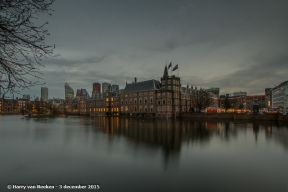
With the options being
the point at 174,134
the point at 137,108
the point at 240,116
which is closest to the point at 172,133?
the point at 174,134

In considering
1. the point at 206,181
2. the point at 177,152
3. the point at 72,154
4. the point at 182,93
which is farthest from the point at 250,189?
the point at 182,93

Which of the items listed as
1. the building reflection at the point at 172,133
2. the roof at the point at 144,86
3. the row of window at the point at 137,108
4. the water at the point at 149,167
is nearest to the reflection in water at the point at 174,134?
the building reflection at the point at 172,133

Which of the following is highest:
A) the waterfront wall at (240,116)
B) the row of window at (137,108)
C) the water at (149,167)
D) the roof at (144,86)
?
the roof at (144,86)

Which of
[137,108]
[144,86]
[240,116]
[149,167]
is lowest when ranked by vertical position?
[240,116]

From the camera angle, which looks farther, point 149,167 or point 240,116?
point 240,116

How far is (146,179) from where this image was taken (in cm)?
1194

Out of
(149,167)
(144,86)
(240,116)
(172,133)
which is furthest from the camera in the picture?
(144,86)

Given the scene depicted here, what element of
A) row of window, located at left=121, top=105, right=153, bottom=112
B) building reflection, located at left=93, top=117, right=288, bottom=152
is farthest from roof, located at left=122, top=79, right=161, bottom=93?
building reflection, located at left=93, top=117, right=288, bottom=152

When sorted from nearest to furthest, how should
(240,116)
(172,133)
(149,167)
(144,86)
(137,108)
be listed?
(149,167) → (172,133) → (240,116) → (144,86) → (137,108)

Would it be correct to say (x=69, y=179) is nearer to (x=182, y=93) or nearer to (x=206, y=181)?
(x=206, y=181)

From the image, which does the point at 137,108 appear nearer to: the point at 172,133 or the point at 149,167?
the point at 172,133

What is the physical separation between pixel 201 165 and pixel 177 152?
155 inches

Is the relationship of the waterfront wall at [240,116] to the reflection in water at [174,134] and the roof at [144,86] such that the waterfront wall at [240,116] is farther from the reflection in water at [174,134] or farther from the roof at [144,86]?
the reflection in water at [174,134]

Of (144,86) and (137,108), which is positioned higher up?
(144,86)
